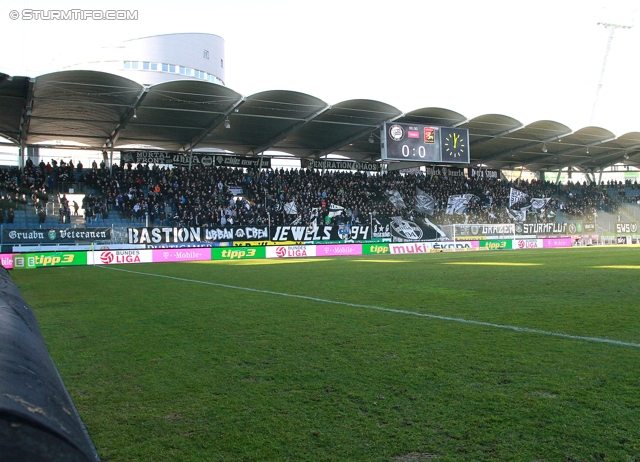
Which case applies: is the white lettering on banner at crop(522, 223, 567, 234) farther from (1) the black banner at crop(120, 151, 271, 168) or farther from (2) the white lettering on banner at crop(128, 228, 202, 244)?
(2) the white lettering on banner at crop(128, 228, 202, 244)

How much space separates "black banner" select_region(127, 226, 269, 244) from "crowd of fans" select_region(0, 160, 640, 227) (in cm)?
59

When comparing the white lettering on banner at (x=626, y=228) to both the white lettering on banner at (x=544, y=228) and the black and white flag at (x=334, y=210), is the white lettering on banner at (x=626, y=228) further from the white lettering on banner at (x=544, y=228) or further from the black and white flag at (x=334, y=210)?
the black and white flag at (x=334, y=210)

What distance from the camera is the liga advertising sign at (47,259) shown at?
25.0 metres

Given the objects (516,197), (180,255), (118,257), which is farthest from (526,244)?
(118,257)

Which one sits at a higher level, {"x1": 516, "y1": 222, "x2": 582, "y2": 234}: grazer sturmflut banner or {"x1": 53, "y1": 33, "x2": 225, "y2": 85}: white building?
{"x1": 53, "y1": 33, "x2": 225, "y2": 85}: white building

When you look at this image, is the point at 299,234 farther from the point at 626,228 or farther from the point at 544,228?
the point at 626,228

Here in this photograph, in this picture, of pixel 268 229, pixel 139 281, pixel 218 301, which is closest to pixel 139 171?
pixel 268 229

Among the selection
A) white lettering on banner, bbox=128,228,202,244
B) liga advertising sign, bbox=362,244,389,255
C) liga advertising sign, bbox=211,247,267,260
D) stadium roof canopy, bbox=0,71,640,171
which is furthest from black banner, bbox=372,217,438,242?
white lettering on banner, bbox=128,228,202,244

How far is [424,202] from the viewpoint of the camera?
44.1m

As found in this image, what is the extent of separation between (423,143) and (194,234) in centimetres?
1609

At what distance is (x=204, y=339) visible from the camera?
23.2 ft

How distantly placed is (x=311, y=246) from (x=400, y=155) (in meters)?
8.37

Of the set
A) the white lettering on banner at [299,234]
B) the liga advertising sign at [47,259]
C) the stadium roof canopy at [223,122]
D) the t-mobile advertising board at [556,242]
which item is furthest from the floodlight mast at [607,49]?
the liga advertising sign at [47,259]

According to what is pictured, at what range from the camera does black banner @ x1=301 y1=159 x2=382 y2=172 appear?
46.0 metres
